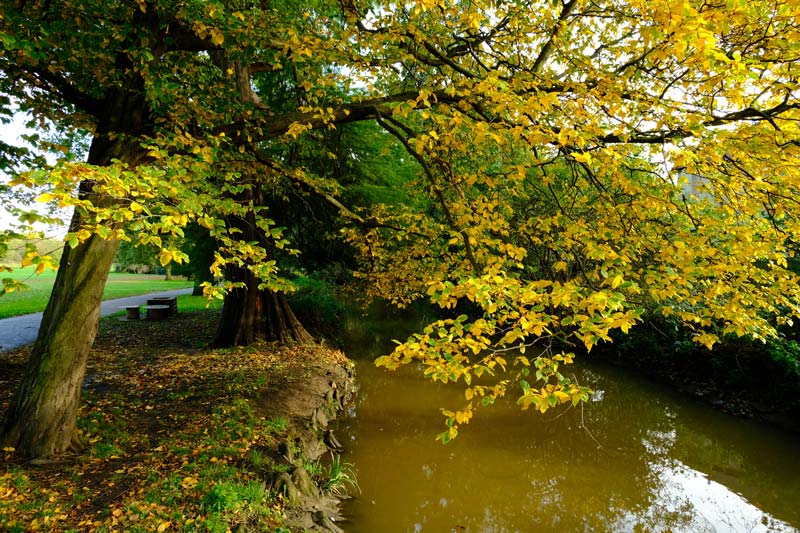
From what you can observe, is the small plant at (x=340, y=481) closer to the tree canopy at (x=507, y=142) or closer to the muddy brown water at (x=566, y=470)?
the muddy brown water at (x=566, y=470)

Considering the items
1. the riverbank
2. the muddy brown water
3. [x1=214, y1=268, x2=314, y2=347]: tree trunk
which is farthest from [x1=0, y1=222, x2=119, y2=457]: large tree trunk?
[x1=214, y1=268, x2=314, y2=347]: tree trunk

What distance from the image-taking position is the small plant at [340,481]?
574 cm

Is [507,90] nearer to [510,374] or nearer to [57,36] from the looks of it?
[57,36]

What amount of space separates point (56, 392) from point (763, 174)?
7.63 meters

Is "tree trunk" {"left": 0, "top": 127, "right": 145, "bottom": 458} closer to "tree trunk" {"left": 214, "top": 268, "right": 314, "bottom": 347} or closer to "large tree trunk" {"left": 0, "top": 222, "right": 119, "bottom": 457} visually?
"large tree trunk" {"left": 0, "top": 222, "right": 119, "bottom": 457}

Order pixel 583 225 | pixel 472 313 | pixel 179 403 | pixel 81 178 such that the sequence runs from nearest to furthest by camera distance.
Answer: pixel 81 178
pixel 583 225
pixel 179 403
pixel 472 313

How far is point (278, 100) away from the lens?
40.2 ft

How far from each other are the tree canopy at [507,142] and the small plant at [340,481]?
311cm

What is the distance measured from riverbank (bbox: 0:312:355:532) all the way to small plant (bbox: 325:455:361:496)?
2 centimetres

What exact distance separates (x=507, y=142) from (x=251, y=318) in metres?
8.59

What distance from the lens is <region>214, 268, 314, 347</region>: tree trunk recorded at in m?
11.0

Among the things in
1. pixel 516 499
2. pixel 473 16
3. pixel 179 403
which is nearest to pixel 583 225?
pixel 473 16

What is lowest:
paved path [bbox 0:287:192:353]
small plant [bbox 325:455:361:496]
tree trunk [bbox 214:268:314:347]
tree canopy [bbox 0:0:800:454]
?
small plant [bbox 325:455:361:496]

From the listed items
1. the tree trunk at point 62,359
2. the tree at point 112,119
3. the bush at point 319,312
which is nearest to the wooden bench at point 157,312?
the bush at point 319,312
